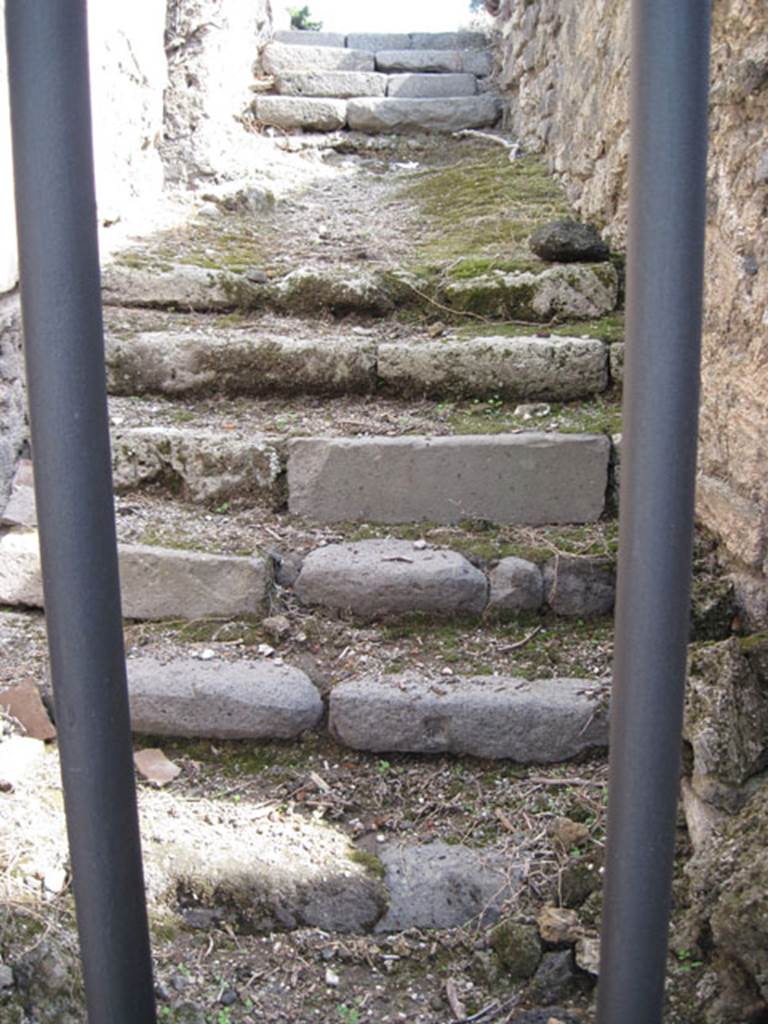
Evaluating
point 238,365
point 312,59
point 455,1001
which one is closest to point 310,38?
point 312,59

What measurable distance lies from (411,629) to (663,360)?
137 centimetres

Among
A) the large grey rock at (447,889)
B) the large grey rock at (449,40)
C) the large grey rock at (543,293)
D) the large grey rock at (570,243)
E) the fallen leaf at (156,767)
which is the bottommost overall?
the large grey rock at (447,889)

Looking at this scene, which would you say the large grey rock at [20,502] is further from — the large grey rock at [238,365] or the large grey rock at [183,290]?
the large grey rock at [183,290]

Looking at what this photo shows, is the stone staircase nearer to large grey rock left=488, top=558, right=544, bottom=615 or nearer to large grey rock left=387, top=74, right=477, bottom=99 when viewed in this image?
large grey rock left=387, top=74, right=477, bottom=99

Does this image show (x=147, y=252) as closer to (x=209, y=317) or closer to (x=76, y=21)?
(x=209, y=317)

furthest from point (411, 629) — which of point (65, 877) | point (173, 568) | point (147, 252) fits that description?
point (147, 252)

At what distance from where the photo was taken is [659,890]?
0.84m

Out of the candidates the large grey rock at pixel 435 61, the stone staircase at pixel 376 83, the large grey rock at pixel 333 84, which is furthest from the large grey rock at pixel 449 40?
the large grey rock at pixel 333 84

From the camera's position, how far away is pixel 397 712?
1837mm

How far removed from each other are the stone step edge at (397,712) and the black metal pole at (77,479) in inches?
38.4

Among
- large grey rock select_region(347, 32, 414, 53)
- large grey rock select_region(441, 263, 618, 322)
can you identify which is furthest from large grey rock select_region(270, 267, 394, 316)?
large grey rock select_region(347, 32, 414, 53)

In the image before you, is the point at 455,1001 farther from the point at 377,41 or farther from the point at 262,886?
the point at 377,41

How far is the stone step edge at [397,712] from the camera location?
182cm

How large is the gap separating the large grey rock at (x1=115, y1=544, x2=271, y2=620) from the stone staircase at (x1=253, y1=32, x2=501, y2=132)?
11.8 ft
